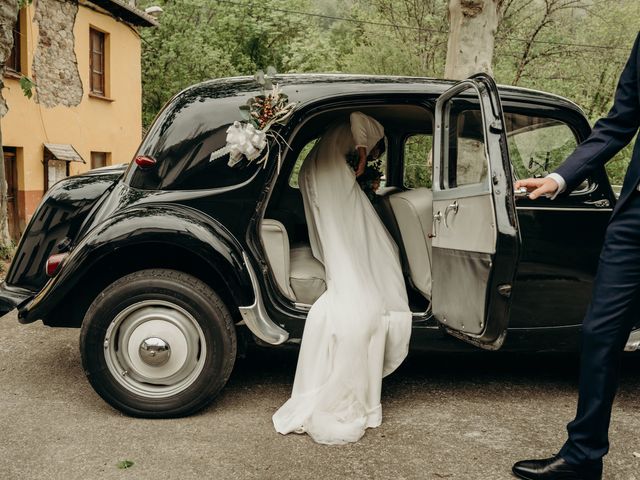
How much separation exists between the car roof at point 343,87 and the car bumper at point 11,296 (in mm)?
1642

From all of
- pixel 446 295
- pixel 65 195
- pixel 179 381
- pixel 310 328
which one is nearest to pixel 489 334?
pixel 446 295

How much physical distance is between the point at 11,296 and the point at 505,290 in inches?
121

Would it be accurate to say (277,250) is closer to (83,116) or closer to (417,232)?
(417,232)

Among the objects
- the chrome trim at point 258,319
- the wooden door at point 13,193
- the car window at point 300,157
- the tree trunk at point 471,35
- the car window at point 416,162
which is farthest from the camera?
the wooden door at point 13,193

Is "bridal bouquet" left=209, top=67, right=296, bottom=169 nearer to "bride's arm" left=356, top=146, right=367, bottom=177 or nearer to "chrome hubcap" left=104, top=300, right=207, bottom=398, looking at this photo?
"bride's arm" left=356, top=146, right=367, bottom=177

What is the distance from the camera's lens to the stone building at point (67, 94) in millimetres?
13578

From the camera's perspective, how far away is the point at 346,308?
3830mm

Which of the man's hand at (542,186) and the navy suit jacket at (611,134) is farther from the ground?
the navy suit jacket at (611,134)

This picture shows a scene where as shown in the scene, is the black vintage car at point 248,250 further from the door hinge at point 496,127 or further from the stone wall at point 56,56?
the stone wall at point 56,56

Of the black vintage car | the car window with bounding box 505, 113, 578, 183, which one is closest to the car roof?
the black vintage car

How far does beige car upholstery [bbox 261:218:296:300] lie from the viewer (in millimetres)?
4129

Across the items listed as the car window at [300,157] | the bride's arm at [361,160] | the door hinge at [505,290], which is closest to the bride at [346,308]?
the bride's arm at [361,160]

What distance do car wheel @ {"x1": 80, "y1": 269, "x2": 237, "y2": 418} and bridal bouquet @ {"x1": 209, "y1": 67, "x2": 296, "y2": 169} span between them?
767mm

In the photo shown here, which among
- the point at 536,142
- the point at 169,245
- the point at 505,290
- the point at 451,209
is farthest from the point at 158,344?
the point at 536,142
